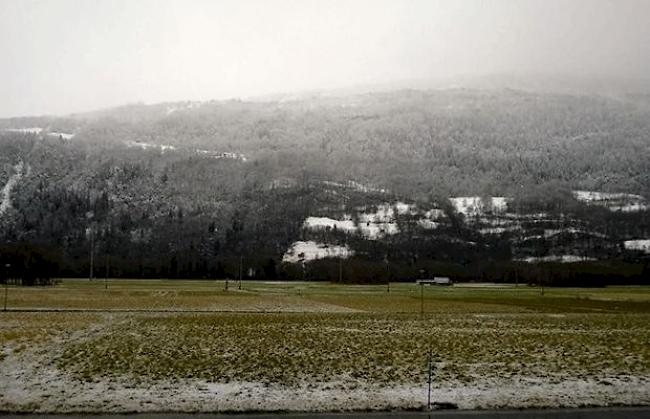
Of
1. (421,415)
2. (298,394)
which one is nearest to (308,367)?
(298,394)

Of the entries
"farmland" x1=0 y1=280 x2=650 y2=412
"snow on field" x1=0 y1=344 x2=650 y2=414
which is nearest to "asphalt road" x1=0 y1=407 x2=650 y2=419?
"snow on field" x1=0 y1=344 x2=650 y2=414

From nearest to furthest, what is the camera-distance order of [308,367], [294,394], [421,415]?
[421,415], [294,394], [308,367]

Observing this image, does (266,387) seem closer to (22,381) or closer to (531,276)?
(22,381)

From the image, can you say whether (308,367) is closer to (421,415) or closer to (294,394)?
(294,394)

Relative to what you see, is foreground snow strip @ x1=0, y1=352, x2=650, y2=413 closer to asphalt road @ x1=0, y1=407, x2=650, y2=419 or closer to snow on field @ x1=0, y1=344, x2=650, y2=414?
snow on field @ x1=0, y1=344, x2=650, y2=414

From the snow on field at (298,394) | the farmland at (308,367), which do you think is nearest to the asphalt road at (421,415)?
the snow on field at (298,394)

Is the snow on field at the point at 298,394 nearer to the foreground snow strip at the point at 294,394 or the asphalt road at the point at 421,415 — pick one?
the foreground snow strip at the point at 294,394

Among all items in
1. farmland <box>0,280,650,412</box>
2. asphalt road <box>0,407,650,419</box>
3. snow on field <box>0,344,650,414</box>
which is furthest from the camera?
farmland <box>0,280,650,412</box>

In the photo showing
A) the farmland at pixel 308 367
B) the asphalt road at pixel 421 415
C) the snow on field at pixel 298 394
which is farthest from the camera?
the farmland at pixel 308 367

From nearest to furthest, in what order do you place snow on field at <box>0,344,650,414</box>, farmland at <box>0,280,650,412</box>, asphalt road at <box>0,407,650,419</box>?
1. asphalt road at <box>0,407,650,419</box>
2. snow on field at <box>0,344,650,414</box>
3. farmland at <box>0,280,650,412</box>

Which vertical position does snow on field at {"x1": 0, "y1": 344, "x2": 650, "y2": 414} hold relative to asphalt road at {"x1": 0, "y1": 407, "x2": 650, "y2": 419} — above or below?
above

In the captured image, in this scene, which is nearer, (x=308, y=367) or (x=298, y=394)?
(x=298, y=394)

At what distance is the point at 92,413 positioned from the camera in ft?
59.5

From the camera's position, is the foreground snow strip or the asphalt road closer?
the asphalt road
